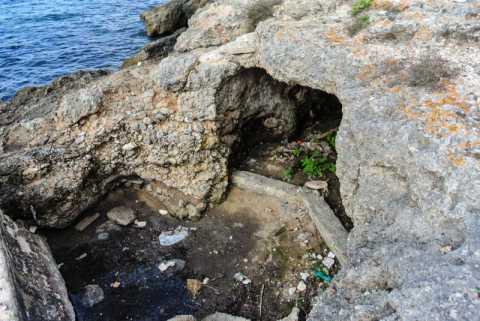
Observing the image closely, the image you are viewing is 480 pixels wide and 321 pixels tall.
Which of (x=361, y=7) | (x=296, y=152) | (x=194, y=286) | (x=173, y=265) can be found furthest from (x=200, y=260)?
(x=361, y=7)

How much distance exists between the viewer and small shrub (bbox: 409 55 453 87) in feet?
17.0

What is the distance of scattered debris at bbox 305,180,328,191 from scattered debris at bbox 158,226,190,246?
247 cm

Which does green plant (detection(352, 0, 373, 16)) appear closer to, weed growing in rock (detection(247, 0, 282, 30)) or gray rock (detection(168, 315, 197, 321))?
weed growing in rock (detection(247, 0, 282, 30))

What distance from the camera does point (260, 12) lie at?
773 cm

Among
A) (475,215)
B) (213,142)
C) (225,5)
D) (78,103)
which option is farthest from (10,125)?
(475,215)

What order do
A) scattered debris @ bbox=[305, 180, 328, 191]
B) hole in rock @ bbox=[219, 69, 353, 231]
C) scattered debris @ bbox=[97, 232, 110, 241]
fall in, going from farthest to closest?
hole in rock @ bbox=[219, 69, 353, 231], scattered debris @ bbox=[305, 180, 328, 191], scattered debris @ bbox=[97, 232, 110, 241]

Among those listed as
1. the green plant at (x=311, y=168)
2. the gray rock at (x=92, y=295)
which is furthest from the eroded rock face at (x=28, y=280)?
the green plant at (x=311, y=168)

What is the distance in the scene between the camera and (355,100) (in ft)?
17.9

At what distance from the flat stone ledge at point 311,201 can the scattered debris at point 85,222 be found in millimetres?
2753

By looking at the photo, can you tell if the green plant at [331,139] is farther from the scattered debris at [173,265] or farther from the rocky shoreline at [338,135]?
the scattered debris at [173,265]

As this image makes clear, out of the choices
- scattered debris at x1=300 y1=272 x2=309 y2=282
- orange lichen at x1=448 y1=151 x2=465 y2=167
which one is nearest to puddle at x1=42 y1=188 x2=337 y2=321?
scattered debris at x1=300 y1=272 x2=309 y2=282

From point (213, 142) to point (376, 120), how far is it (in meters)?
3.71

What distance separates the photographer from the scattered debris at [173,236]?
25.4ft

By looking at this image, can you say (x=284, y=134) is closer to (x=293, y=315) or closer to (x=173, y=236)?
(x=173, y=236)
